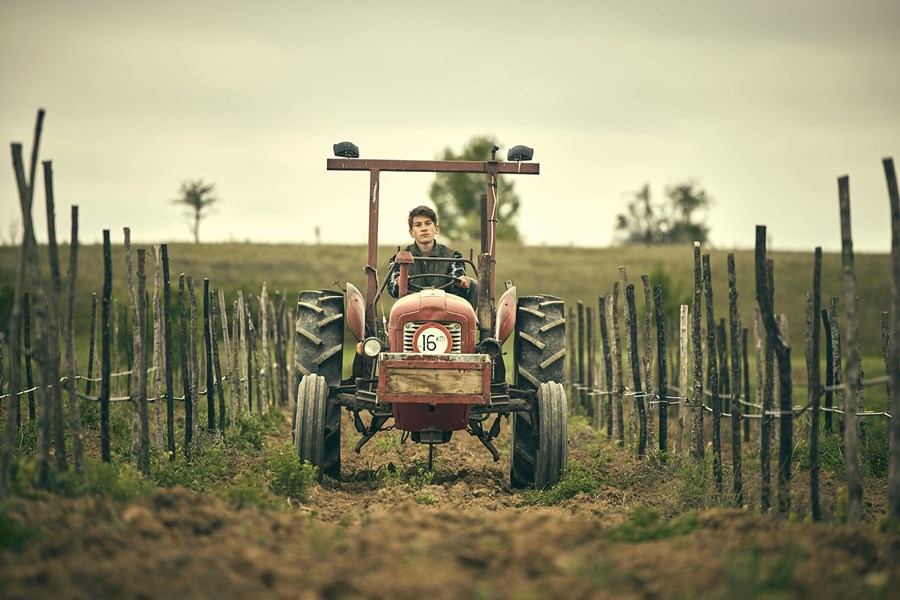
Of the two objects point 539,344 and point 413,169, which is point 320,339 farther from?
point 539,344

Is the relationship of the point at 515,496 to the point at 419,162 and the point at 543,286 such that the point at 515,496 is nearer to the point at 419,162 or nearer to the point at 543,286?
the point at 419,162

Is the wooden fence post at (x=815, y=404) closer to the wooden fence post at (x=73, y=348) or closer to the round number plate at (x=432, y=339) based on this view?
the round number plate at (x=432, y=339)

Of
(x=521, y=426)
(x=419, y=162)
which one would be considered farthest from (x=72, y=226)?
(x=521, y=426)

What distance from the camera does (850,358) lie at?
6832mm

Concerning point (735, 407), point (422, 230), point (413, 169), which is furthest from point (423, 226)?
point (735, 407)

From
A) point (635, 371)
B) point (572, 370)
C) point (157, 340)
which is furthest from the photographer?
point (572, 370)

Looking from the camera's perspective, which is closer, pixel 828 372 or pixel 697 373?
pixel 697 373

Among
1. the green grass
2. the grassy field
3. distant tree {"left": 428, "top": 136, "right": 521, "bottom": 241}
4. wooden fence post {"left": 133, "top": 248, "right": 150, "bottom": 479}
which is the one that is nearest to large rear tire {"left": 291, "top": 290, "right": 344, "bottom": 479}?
wooden fence post {"left": 133, "top": 248, "right": 150, "bottom": 479}

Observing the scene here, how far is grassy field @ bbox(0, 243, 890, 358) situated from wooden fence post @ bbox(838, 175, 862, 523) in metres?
26.6

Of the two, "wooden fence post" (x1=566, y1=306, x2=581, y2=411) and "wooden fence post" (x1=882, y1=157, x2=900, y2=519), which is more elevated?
"wooden fence post" (x1=882, y1=157, x2=900, y2=519)

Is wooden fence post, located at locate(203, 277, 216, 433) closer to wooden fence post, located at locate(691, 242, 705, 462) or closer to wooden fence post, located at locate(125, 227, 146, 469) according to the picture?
wooden fence post, located at locate(125, 227, 146, 469)

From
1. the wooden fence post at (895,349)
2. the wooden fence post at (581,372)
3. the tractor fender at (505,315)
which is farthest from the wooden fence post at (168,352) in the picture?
the wooden fence post at (581,372)

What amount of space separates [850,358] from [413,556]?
3.28 meters

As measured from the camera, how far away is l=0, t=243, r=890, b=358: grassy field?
116 feet
